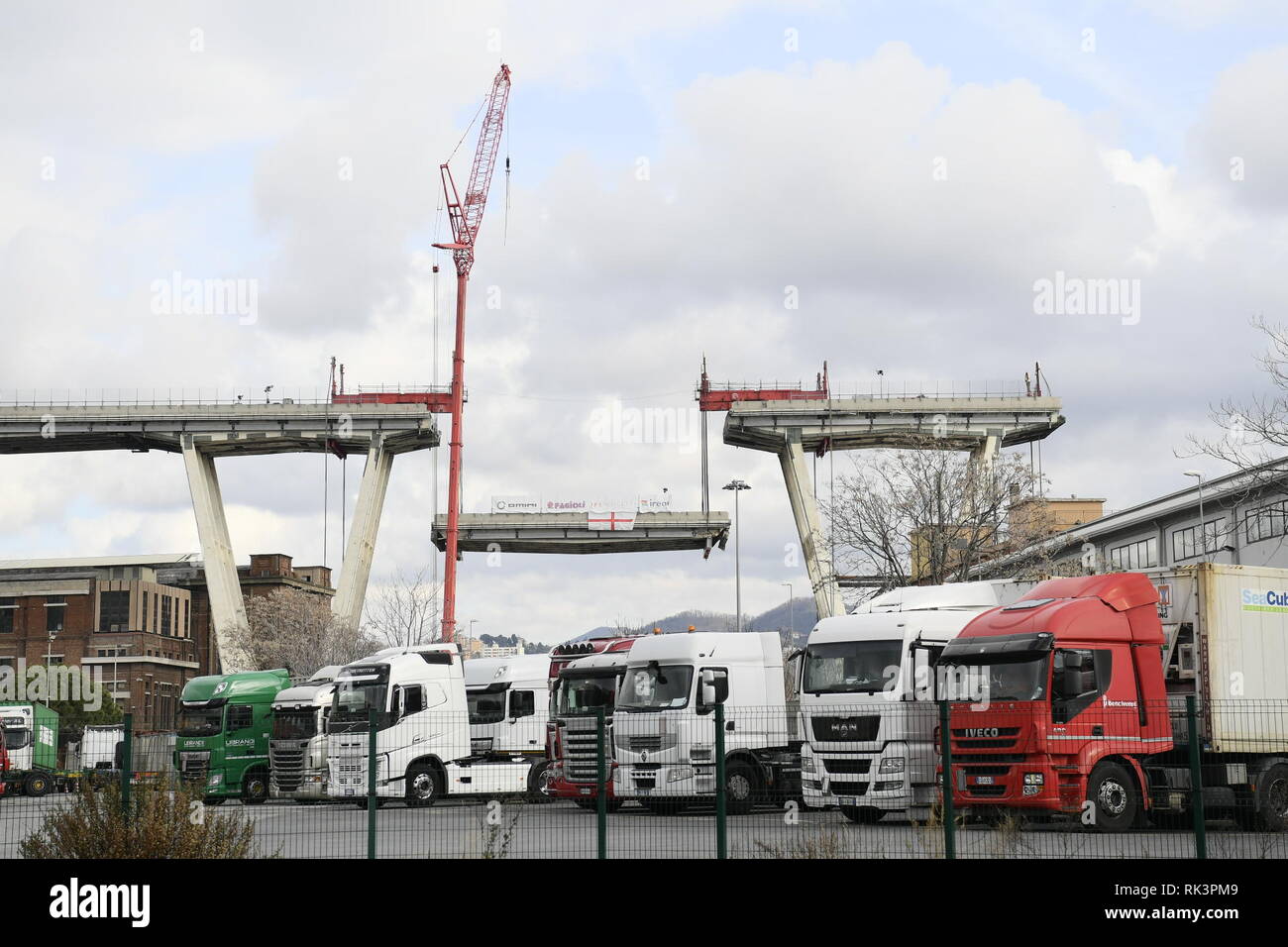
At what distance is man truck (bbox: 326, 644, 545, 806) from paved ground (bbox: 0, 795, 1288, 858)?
7035 millimetres

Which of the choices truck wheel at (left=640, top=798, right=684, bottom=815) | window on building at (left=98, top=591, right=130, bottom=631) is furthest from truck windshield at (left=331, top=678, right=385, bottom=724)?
window on building at (left=98, top=591, right=130, bottom=631)

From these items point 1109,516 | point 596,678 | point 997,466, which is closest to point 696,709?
point 596,678

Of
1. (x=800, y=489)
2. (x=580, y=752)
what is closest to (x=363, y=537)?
(x=800, y=489)

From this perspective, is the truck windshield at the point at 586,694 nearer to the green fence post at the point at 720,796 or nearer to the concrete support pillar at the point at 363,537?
the green fence post at the point at 720,796

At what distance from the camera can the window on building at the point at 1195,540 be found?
272 feet

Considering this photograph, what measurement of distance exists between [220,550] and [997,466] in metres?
53.2

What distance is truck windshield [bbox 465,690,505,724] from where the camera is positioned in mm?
36062

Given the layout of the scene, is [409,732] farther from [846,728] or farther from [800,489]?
[800,489]

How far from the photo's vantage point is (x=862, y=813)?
2292 centimetres

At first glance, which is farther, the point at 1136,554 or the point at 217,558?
the point at 1136,554

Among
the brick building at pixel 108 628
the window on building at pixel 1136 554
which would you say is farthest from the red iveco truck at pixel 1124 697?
the brick building at pixel 108 628

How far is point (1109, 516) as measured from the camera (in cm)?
9650

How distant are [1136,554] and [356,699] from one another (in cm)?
7560

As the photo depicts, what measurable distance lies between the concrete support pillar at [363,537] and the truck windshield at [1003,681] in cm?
6788
